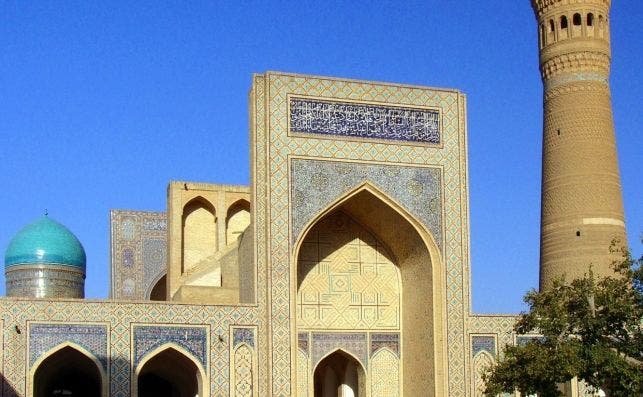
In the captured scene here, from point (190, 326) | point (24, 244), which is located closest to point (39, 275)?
point (24, 244)

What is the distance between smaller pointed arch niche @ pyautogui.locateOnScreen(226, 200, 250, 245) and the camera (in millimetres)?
19297

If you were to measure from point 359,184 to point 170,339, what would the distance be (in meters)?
3.51

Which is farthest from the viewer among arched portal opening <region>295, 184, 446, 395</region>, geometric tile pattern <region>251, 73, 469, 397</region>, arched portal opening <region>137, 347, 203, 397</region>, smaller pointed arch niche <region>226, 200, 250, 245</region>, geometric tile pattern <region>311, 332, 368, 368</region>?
smaller pointed arch niche <region>226, 200, 250, 245</region>

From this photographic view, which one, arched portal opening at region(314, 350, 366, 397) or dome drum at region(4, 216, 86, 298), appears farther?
dome drum at region(4, 216, 86, 298)

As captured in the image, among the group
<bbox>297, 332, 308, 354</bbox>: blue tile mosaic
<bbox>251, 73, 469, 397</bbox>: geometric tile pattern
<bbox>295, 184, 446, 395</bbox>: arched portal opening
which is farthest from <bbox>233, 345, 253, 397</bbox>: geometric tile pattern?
<bbox>297, 332, 308, 354</bbox>: blue tile mosaic

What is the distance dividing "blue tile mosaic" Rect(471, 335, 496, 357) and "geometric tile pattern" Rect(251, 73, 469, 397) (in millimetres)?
214

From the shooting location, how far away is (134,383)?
13367 millimetres

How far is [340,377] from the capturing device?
16.8m

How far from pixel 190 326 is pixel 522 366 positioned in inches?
177

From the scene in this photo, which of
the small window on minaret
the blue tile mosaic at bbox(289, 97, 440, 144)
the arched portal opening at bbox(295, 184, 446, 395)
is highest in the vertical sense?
the small window on minaret

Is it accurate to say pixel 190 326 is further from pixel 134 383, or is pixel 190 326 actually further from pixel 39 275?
pixel 39 275

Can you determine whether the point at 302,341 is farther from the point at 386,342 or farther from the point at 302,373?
the point at 386,342

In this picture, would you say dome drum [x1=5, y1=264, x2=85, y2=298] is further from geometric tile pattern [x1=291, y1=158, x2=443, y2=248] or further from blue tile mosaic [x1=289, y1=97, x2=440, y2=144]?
blue tile mosaic [x1=289, y1=97, x2=440, y2=144]

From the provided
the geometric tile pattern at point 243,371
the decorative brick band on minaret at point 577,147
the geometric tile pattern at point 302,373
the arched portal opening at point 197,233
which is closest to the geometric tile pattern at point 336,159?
the geometric tile pattern at point 243,371
